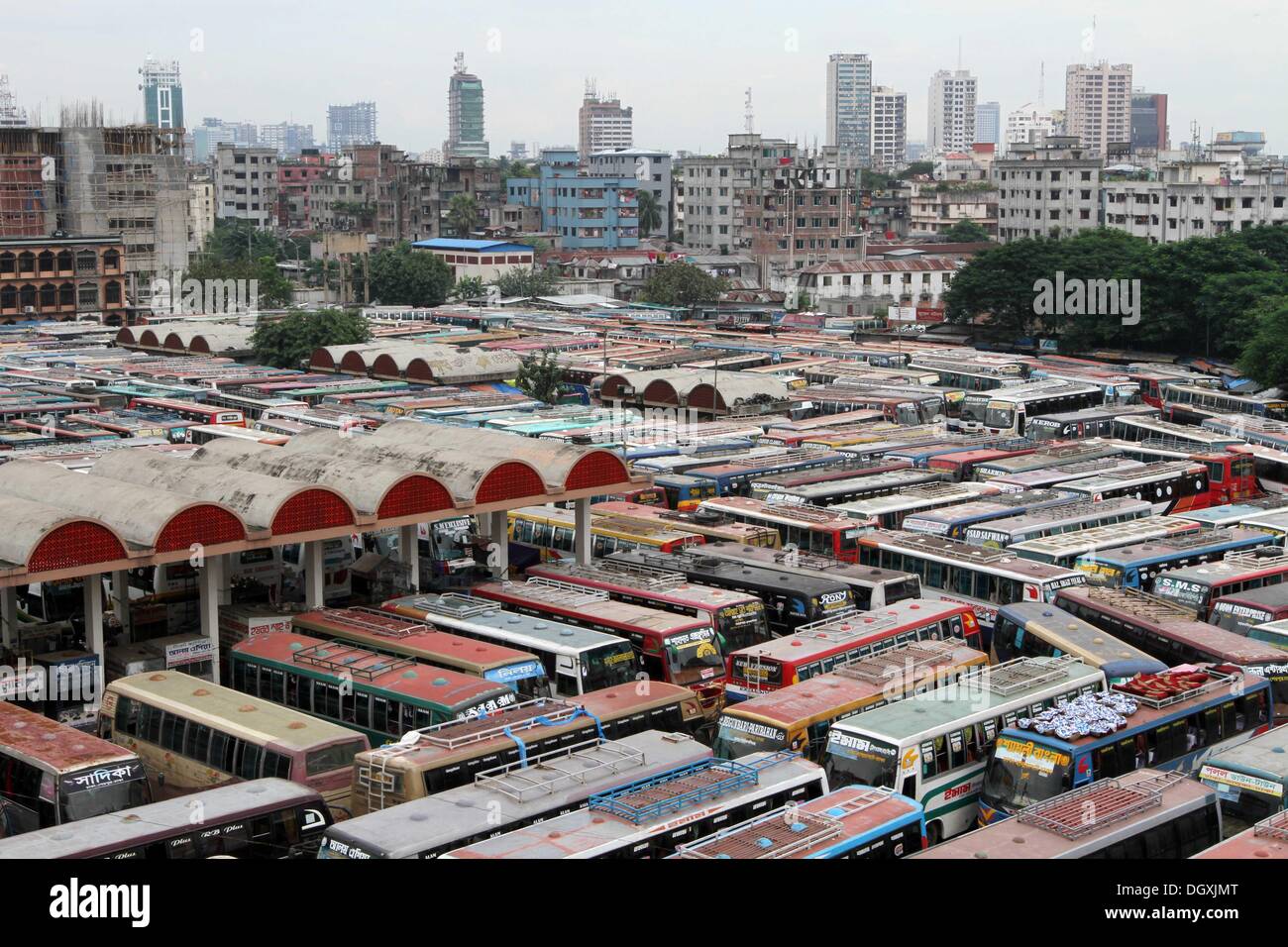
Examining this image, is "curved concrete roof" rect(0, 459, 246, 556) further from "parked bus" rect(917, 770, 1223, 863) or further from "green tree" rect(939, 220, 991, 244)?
"green tree" rect(939, 220, 991, 244)

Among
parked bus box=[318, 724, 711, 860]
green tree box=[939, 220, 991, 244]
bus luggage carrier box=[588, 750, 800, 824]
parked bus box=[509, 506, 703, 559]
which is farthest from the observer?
green tree box=[939, 220, 991, 244]

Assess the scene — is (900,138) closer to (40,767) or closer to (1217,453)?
(1217,453)

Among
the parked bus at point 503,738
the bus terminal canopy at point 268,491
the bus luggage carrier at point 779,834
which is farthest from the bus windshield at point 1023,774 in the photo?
the bus terminal canopy at point 268,491

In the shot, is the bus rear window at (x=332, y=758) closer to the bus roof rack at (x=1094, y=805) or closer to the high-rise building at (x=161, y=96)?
the bus roof rack at (x=1094, y=805)

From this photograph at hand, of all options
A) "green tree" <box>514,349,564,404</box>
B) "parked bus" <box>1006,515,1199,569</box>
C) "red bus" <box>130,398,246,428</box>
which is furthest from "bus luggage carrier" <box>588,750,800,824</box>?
"green tree" <box>514,349,564,404</box>

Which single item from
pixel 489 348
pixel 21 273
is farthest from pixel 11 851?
pixel 21 273

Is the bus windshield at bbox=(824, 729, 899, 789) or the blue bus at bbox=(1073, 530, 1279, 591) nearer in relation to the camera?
the bus windshield at bbox=(824, 729, 899, 789)
